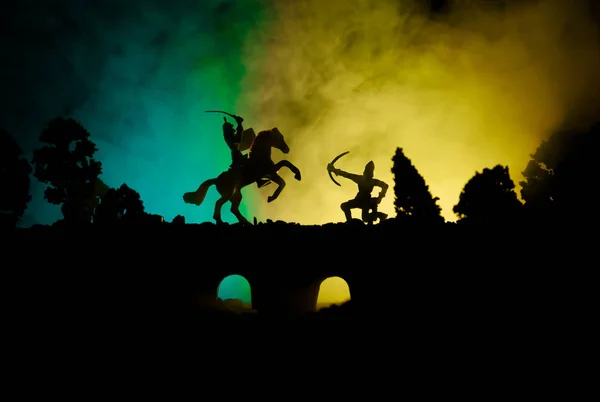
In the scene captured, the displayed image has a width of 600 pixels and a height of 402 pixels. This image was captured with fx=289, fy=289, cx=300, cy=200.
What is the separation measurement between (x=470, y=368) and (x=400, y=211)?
15864 mm

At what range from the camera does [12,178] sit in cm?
1044

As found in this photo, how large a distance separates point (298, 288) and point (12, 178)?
36.5ft

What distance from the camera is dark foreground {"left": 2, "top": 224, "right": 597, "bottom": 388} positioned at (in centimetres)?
602

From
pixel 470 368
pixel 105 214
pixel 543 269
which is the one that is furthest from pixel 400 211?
pixel 105 214

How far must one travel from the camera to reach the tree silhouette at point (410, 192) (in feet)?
64.1

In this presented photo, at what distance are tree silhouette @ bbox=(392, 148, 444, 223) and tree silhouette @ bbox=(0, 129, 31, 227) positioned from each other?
19182mm

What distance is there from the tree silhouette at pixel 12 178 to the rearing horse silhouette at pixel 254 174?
277 inches

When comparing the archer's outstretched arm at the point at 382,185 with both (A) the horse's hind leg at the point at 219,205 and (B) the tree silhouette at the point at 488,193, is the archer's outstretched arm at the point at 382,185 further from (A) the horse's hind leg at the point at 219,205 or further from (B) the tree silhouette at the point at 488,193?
(B) the tree silhouette at the point at 488,193

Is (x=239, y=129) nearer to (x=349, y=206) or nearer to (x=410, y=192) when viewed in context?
(x=349, y=206)

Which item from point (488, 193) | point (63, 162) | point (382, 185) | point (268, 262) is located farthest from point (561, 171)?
point (63, 162)

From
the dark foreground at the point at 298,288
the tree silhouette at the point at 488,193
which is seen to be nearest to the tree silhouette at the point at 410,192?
the tree silhouette at the point at 488,193

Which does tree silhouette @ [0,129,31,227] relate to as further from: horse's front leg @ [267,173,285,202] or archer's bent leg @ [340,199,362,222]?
archer's bent leg @ [340,199,362,222]

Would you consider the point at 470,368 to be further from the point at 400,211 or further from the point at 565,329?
the point at 400,211

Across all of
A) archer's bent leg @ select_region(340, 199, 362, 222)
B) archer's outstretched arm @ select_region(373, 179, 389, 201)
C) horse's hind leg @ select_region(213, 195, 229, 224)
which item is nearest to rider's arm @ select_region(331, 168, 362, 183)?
archer's outstretched arm @ select_region(373, 179, 389, 201)
